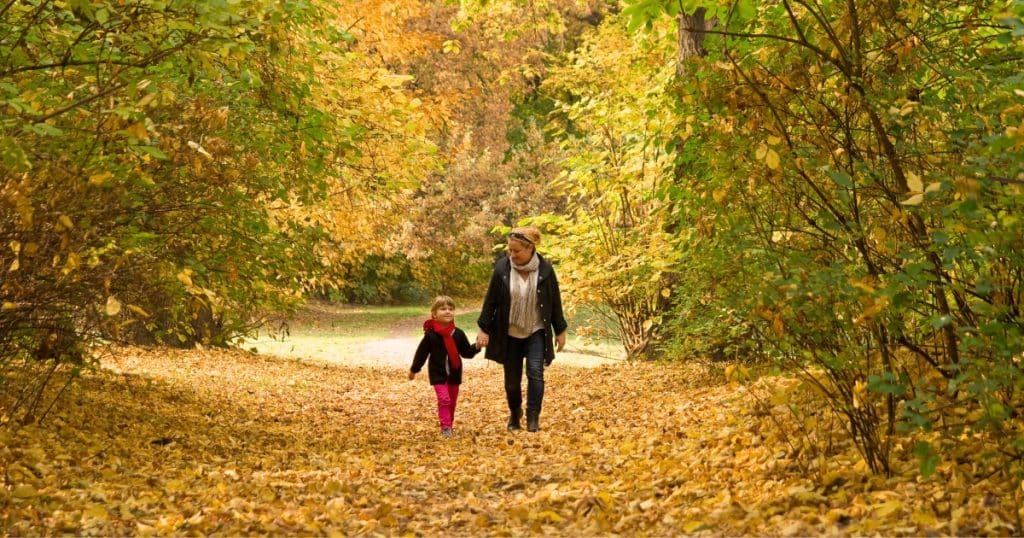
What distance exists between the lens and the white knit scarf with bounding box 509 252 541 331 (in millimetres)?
8664

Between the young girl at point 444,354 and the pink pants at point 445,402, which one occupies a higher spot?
the young girl at point 444,354

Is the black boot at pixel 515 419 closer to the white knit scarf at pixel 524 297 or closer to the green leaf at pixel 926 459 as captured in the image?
the white knit scarf at pixel 524 297

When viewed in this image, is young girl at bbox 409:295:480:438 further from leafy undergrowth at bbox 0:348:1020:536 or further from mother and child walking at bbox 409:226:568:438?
leafy undergrowth at bbox 0:348:1020:536

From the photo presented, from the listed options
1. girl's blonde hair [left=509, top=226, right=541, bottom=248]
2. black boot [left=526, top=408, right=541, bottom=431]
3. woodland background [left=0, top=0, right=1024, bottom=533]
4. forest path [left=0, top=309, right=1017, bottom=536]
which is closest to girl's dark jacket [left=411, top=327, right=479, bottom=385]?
forest path [left=0, top=309, right=1017, bottom=536]

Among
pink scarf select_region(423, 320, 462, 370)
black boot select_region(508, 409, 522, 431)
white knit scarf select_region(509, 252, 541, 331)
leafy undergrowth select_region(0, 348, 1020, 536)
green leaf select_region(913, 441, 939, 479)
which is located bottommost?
black boot select_region(508, 409, 522, 431)

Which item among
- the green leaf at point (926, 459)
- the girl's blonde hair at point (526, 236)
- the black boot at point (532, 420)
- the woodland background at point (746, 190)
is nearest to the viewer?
the green leaf at point (926, 459)

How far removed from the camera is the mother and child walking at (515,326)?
28.4ft

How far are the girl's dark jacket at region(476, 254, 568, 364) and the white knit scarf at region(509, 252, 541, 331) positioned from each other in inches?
1.8

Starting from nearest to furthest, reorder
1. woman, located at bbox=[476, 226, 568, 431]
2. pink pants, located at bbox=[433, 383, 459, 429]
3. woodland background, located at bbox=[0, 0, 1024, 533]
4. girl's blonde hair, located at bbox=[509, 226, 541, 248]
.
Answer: woodland background, located at bbox=[0, 0, 1024, 533]
girl's blonde hair, located at bbox=[509, 226, 541, 248]
woman, located at bbox=[476, 226, 568, 431]
pink pants, located at bbox=[433, 383, 459, 429]

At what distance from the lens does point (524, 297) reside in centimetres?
866

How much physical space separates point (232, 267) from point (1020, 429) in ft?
18.3

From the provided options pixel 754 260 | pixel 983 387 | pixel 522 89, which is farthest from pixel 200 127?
pixel 522 89

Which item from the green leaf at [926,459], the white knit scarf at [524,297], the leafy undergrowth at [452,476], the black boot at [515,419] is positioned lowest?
the black boot at [515,419]

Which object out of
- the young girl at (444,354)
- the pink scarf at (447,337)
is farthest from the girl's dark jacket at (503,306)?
the pink scarf at (447,337)
